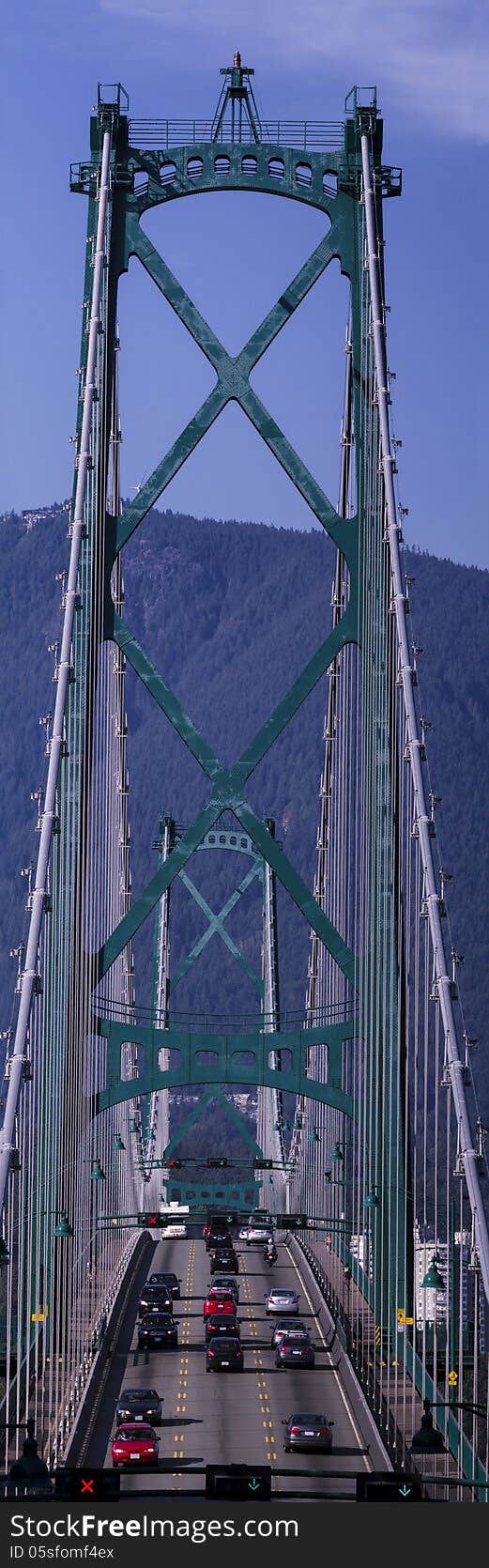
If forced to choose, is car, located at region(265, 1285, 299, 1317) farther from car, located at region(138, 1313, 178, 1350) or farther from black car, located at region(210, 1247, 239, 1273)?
black car, located at region(210, 1247, 239, 1273)

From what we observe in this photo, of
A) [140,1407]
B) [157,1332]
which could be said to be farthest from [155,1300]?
[140,1407]

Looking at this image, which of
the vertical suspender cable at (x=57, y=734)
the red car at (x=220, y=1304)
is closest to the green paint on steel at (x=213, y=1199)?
the red car at (x=220, y=1304)

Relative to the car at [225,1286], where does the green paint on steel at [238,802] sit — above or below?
above

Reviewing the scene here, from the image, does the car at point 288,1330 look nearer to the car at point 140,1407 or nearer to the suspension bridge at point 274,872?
the suspension bridge at point 274,872

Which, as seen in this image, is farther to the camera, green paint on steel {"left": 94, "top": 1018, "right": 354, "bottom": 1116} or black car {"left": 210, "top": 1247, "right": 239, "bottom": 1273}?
black car {"left": 210, "top": 1247, "right": 239, "bottom": 1273}

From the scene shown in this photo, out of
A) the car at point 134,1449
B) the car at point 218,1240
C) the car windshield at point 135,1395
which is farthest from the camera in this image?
the car at point 218,1240

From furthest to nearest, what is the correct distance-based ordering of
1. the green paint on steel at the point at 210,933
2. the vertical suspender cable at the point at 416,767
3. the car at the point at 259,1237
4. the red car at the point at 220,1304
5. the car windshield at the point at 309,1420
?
the car at the point at 259,1237, the green paint on steel at the point at 210,933, the red car at the point at 220,1304, the car windshield at the point at 309,1420, the vertical suspender cable at the point at 416,767

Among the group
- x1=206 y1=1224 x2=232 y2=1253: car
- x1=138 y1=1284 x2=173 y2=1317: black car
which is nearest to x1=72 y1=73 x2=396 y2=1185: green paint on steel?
x1=138 y1=1284 x2=173 y2=1317: black car

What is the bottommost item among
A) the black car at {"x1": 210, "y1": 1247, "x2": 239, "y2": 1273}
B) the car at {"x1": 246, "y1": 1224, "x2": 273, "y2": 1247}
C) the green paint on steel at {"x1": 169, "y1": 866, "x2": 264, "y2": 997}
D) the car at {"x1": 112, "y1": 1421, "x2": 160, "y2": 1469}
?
the car at {"x1": 112, "y1": 1421, "x2": 160, "y2": 1469}
